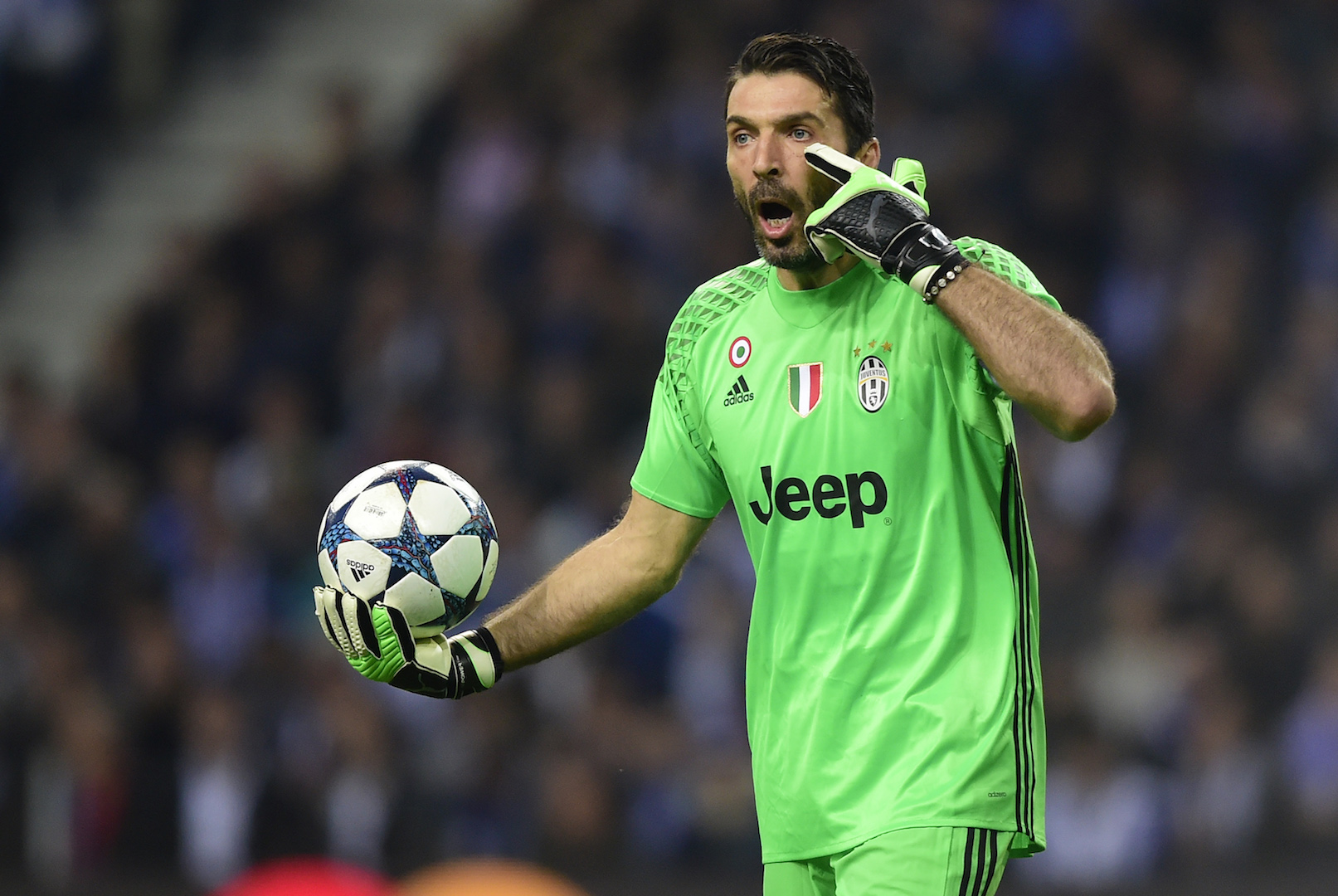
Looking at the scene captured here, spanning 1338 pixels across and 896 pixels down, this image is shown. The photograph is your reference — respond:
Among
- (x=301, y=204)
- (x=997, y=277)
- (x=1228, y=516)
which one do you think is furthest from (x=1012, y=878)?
(x=301, y=204)

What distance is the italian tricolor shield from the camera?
3.97 metres

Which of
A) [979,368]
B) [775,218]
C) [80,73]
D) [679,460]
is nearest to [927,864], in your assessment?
[979,368]

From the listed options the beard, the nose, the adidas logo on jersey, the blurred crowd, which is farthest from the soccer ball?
the blurred crowd

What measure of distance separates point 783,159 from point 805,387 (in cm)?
48

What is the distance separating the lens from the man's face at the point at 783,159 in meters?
3.96

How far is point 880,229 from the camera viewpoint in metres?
3.73

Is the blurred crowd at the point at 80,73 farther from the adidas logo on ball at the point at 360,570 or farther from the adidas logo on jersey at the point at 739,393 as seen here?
the adidas logo on jersey at the point at 739,393

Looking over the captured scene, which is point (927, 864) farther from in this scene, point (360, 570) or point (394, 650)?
point (360, 570)

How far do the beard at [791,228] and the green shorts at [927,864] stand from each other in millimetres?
1189

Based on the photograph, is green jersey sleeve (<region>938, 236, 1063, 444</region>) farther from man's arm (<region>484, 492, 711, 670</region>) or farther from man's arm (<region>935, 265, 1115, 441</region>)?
man's arm (<region>484, 492, 711, 670</region>)

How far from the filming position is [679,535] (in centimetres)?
436

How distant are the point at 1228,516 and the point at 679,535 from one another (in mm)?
5847

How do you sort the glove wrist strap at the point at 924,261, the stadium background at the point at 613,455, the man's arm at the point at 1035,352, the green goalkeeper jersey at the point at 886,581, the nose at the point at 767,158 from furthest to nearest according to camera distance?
1. the stadium background at the point at 613,455
2. the nose at the point at 767,158
3. the green goalkeeper jersey at the point at 886,581
4. the glove wrist strap at the point at 924,261
5. the man's arm at the point at 1035,352

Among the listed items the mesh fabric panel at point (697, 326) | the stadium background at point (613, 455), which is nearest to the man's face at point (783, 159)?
the mesh fabric panel at point (697, 326)
